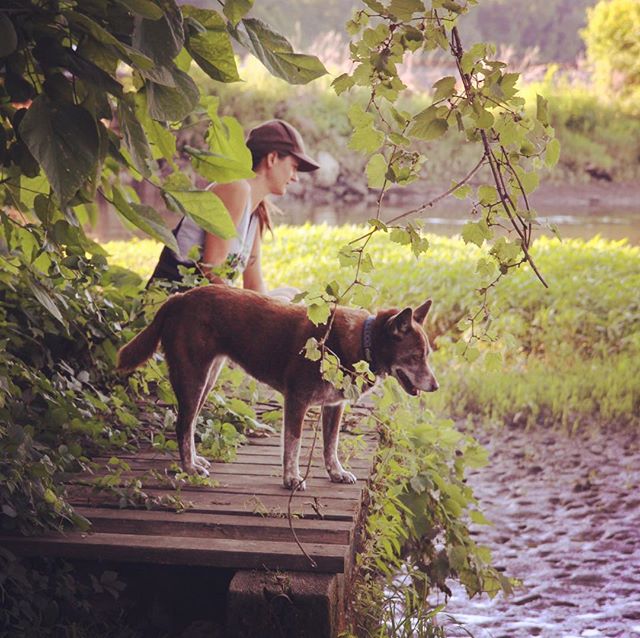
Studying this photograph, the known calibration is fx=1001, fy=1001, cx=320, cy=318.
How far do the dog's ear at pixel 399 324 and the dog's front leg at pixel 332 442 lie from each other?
0.93 ft

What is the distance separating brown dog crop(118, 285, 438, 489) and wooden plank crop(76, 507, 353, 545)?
27 centimetres

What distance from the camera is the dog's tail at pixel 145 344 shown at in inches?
101

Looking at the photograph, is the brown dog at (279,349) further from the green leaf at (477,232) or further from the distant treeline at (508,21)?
the distant treeline at (508,21)

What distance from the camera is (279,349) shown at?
2.44m

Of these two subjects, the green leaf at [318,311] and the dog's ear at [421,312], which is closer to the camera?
the green leaf at [318,311]

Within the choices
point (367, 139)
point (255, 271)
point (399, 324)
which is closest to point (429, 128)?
point (367, 139)

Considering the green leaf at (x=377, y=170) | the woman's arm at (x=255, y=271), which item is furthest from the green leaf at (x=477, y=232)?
the woman's arm at (x=255, y=271)

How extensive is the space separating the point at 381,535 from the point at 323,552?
28.6 inches

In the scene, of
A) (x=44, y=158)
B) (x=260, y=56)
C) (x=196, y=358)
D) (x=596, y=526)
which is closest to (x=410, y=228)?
(x=260, y=56)

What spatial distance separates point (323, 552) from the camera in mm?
1988

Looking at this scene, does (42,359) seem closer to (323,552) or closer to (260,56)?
(323,552)

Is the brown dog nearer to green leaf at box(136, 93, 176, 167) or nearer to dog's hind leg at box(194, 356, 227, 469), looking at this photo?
dog's hind leg at box(194, 356, 227, 469)

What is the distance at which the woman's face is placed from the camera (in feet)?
12.5

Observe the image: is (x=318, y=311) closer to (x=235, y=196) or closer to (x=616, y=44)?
(x=235, y=196)
